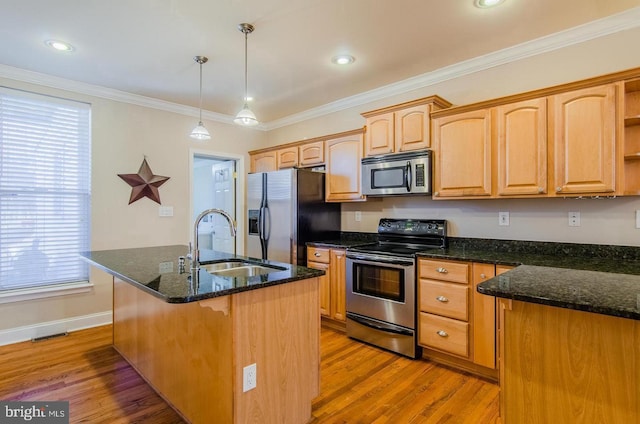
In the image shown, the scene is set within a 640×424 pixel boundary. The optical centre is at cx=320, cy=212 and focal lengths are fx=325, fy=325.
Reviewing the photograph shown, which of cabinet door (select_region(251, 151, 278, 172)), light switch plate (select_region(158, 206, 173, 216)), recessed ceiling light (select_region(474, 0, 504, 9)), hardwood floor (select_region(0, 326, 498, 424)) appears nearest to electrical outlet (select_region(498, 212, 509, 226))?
hardwood floor (select_region(0, 326, 498, 424))

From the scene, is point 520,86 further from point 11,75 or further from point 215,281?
point 11,75

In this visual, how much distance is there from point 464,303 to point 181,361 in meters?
1.96

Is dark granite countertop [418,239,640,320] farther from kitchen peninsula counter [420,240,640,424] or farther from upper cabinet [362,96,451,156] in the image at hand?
upper cabinet [362,96,451,156]

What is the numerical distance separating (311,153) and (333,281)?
62.0 inches

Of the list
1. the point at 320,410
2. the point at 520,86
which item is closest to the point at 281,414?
the point at 320,410

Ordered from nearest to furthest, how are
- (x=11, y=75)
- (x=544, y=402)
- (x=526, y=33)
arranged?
(x=544, y=402)
(x=526, y=33)
(x=11, y=75)

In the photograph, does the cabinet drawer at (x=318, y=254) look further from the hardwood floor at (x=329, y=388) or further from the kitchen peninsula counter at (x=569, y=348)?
the kitchen peninsula counter at (x=569, y=348)

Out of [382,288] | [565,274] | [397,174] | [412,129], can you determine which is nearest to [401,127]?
[412,129]

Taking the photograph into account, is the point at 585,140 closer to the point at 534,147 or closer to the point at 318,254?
the point at 534,147

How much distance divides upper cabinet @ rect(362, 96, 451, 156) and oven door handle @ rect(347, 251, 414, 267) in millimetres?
1023

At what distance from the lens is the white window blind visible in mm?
3068

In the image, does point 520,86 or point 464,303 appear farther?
point 520,86

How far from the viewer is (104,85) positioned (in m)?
3.46

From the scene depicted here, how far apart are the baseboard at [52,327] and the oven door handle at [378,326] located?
2.71 metres
